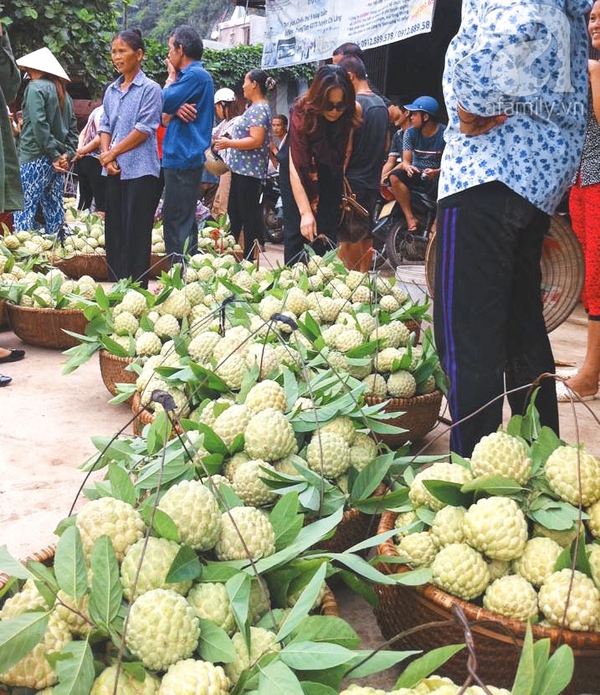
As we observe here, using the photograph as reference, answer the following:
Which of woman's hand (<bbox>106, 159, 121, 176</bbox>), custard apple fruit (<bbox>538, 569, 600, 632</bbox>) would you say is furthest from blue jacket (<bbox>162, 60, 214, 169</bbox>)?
custard apple fruit (<bbox>538, 569, 600, 632</bbox>)

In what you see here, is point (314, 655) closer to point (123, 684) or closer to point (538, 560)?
point (123, 684)

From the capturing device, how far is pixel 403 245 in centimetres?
775

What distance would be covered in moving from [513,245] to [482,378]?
37 centimetres

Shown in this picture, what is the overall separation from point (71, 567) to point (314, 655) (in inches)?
16.0

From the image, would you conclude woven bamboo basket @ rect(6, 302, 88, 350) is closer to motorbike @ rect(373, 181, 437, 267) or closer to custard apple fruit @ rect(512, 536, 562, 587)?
custard apple fruit @ rect(512, 536, 562, 587)

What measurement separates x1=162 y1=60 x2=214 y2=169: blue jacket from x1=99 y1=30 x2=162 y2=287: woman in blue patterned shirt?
0.25 m

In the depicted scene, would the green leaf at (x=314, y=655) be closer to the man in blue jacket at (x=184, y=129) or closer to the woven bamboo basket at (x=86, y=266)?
the man in blue jacket at (x=184, y=129)

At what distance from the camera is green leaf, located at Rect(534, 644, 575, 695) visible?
97 cm

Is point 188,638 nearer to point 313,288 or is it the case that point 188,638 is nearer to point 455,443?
point 455,443

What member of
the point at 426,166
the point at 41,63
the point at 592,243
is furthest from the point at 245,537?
the point at 426,166

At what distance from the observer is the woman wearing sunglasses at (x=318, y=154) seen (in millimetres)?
3912

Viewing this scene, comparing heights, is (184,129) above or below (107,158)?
above

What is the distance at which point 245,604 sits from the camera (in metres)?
1.21

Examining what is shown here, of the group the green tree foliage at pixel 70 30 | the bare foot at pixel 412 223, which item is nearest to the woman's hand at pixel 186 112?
the bare foot at pixel 412 223
